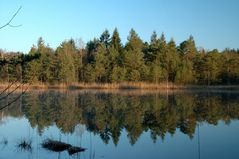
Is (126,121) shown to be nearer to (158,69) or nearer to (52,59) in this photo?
(158,69)

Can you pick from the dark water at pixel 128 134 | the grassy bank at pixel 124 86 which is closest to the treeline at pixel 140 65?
the grassy bank at pixel 124 86

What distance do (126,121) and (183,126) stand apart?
331cm

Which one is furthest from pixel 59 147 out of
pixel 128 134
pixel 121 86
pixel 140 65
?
pixel 140 65

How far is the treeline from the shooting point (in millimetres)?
57719

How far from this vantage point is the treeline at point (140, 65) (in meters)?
57.7

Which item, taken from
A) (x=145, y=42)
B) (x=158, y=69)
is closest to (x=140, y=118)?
(x=158, y=69)

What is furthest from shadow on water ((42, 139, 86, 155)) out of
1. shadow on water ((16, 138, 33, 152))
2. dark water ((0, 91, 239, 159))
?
shadow on water ((16, 138, 33, 152))

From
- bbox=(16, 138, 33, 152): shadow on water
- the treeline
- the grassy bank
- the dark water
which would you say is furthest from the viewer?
the treeline

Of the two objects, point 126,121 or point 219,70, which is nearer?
point 126,121

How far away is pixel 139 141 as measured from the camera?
13.6 meters

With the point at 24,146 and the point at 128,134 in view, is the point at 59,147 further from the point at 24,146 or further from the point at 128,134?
the point at 128,134

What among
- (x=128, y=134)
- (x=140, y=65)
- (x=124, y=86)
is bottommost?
(x=128, y=134)

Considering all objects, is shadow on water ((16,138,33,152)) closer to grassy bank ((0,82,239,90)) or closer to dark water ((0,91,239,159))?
dark water ((0,91,239,159))

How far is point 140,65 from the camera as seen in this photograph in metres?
58.7
